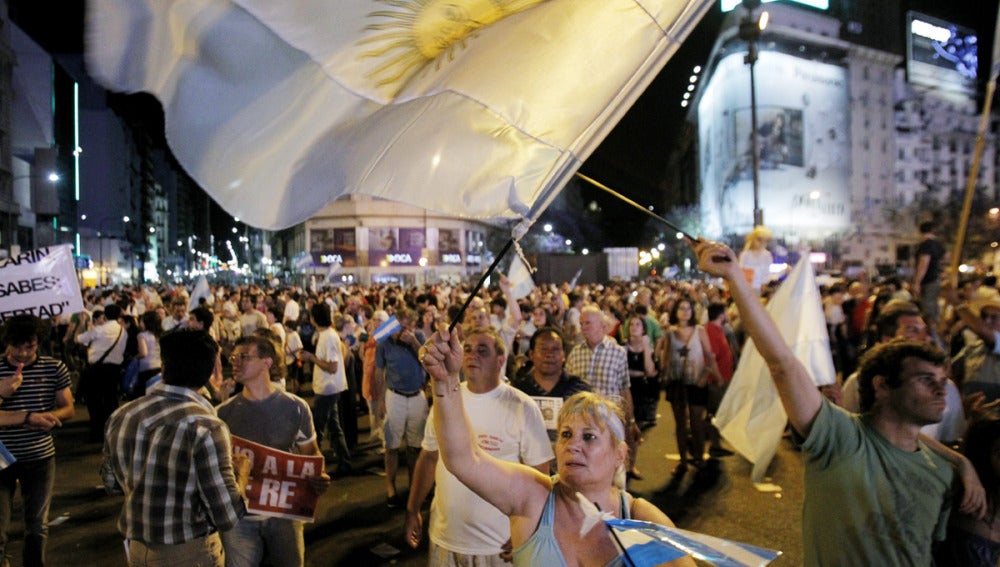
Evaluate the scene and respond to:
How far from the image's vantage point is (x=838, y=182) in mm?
70688

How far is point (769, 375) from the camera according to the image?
3.95m

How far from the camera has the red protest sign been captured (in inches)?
149

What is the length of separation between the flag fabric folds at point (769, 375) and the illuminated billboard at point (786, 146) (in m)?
66.2

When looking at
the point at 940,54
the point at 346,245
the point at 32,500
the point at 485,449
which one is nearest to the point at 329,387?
the point at 32,500

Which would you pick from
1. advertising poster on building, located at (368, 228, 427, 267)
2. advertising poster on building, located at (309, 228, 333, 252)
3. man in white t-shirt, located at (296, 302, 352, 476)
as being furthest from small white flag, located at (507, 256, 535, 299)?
advertising poster on building, located at (309, 228, 333, 252)

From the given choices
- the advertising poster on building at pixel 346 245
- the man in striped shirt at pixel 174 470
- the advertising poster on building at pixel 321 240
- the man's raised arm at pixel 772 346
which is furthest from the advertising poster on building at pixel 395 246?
the man's raised arm at pixel 772 346

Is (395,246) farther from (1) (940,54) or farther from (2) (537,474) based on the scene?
(1) (940,54)

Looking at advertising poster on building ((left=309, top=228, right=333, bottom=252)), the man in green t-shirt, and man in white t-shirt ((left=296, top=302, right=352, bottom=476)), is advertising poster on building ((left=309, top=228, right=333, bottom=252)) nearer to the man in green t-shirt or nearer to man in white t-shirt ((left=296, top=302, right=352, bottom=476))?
man in white t-shirt ((left=296, top=302, right=352, bottom=476))

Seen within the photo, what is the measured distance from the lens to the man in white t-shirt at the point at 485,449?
357 cm

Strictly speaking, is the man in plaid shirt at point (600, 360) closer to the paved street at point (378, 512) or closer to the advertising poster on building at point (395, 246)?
the paved street at point (378, 512)

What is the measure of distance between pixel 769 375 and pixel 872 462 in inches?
54.7

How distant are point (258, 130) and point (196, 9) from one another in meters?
0.41

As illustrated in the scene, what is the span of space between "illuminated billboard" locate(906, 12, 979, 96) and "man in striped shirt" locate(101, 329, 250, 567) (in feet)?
303

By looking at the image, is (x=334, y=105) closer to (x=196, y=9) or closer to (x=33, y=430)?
(x=196, y=9)
